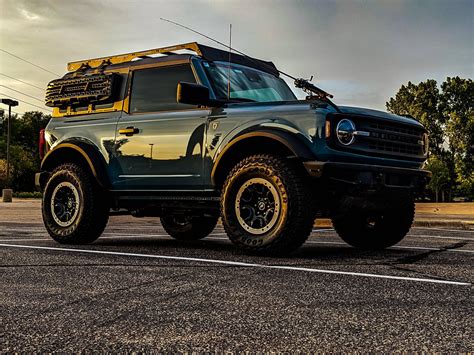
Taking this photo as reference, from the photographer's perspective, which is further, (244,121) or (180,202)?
(180,202)

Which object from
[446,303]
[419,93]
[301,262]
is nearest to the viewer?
[446,303]

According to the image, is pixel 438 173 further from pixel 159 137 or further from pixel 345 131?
pixel 345 131

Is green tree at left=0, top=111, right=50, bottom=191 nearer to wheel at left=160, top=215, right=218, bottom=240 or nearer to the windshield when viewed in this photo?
wheel at left=160, top=215, right=218, bottom=240

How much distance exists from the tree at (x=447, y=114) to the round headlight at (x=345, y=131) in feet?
190

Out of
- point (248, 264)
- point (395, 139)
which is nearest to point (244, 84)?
point (395, 139)

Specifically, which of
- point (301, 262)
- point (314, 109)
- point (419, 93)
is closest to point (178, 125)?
point (314, 109)

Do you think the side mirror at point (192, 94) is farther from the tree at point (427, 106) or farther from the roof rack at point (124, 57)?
the tree at point (427, 106)

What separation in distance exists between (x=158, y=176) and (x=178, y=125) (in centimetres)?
65

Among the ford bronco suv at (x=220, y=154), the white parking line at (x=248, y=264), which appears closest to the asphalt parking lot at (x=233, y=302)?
the white parking line at (x=248, y=264)

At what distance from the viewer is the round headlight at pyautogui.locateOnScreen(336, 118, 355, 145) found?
580 cm

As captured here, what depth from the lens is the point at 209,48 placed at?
23.8 ft

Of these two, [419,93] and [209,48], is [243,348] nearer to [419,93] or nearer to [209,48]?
[209,48]

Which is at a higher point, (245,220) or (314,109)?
(314,109)

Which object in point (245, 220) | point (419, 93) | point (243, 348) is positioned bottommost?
point (243, 348)
